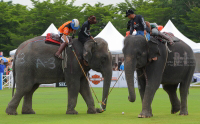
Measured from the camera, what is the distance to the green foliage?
59.9m

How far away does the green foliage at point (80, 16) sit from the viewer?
59.9 meters

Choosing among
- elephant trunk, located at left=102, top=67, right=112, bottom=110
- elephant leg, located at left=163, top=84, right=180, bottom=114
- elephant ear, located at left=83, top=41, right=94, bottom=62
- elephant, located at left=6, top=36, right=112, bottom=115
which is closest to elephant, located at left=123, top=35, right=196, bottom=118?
elephant leg, located at left=163, top=84, right=180, bottom=114

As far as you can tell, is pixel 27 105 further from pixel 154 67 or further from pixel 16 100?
pixel 154 67

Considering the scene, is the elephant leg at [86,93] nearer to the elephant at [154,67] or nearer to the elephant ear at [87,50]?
the elephant ear at [87,50]

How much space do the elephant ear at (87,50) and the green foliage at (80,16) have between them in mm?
44855

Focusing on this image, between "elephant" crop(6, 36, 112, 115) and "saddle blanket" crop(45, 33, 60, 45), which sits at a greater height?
"saddle blanket" crop(45, 33, 60, 45)

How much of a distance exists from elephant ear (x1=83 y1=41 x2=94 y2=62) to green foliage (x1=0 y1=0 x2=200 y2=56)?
147ft

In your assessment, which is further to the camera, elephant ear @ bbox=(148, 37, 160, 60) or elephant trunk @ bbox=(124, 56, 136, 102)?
elephant ear @ bbox=(148, 37, 160, 60)

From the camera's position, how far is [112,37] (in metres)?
36.0

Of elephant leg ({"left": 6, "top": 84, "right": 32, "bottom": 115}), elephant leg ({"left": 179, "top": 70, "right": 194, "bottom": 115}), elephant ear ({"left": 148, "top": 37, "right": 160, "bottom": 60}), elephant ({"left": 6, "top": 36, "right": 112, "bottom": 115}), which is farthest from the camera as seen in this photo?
elephant ({"left": 6, "top": 36, "right": 112, "bottom": 115})

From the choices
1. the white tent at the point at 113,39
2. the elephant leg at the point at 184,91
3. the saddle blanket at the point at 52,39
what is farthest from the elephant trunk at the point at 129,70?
the white tent at the point at 113,39

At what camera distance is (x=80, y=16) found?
65.5 m

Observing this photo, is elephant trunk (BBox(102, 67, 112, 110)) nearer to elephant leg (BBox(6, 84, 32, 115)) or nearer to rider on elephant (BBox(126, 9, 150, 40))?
rider on elephant (BBox(126, 9, 150, 40))

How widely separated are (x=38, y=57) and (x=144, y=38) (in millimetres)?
3631
